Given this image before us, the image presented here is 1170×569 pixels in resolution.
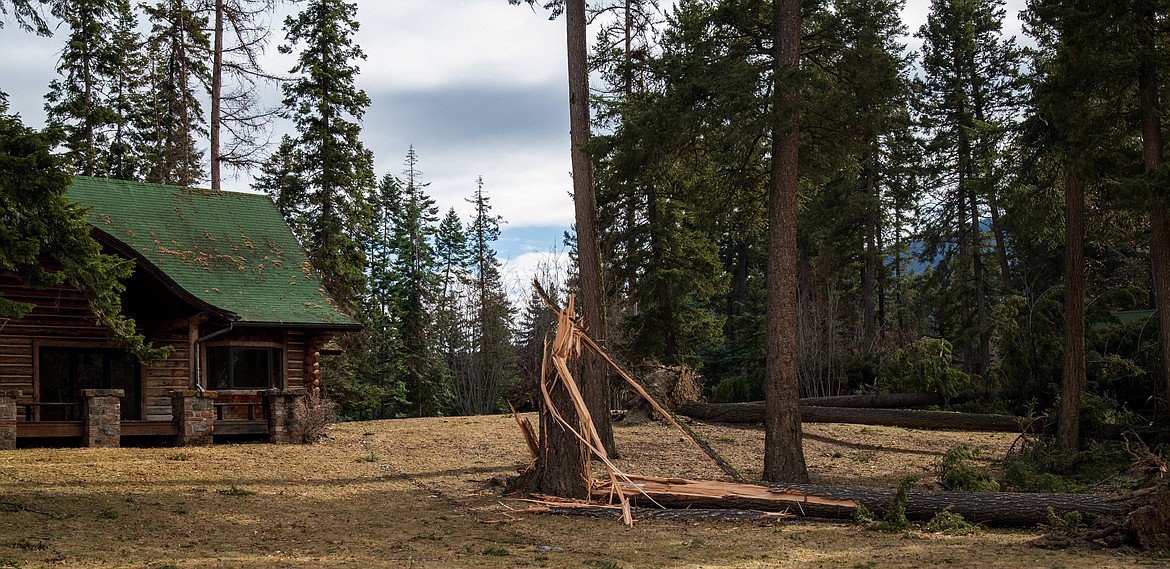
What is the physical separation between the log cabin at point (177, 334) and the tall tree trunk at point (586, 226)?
6.35 m

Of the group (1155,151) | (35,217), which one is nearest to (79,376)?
(35,217)

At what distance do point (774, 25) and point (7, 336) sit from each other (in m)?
14.9

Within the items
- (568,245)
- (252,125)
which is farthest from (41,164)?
(568,245)

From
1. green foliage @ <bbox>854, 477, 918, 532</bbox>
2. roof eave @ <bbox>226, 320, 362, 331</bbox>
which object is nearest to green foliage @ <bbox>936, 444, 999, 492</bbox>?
green foliage @ <bbox>854, 477, 918, 532</bbox>

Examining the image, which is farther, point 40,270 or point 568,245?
point 568,245

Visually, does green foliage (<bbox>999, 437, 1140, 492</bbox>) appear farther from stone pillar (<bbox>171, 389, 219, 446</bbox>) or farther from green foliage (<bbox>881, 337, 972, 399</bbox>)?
stone pillar (<bbox>171, 389, 219, 446</bbox>)

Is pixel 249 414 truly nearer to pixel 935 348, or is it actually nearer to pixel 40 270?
pixel 40 270

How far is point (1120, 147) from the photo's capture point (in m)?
14.2

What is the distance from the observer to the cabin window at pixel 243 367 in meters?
19.7

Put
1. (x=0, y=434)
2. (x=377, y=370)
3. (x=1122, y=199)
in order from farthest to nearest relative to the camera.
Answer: (x=377, y=370)
(x=0, y=434)
(x=1122, y=199)

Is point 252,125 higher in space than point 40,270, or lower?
higher

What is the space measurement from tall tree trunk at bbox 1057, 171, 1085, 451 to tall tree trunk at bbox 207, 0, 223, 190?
22158 millimetres

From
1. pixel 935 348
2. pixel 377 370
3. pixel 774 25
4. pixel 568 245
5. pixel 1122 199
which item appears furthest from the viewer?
pixel 377 370

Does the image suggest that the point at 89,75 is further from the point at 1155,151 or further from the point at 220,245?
the point at 1155,151
